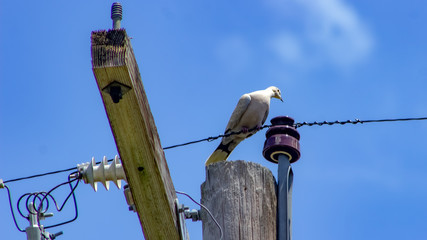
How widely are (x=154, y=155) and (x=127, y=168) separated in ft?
0.46

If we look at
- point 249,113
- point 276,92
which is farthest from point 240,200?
point 276,92

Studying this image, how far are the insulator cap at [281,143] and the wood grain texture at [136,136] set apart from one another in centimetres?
71

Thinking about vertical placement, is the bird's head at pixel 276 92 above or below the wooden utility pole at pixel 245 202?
above

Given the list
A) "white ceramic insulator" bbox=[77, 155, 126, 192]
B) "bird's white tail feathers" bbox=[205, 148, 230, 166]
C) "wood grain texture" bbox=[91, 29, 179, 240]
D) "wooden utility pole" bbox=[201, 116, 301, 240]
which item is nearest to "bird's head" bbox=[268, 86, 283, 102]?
"bird's white tail feathers" bbox=[205, 148, 230, 166]

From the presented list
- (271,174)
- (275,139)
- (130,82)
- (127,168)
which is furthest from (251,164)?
(130,82)

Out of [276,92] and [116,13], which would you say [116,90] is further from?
[276,92]

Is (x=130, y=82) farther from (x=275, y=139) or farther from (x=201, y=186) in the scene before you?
(x=275, y=139)

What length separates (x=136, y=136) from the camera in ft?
10.1

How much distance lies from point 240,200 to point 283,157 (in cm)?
55

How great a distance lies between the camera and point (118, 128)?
3039 mm

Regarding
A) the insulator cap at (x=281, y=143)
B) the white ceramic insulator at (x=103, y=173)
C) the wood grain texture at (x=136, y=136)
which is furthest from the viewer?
the insulator cap at (x=281, y=143)

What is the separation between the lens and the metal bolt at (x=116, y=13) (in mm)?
2922

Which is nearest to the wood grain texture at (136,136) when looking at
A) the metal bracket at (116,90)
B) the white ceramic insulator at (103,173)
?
the metal bracket at (116,90)

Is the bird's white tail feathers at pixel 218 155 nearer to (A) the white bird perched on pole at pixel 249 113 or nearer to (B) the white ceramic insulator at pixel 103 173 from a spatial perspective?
(A) the white bird perched on pole at pixel 249 113
